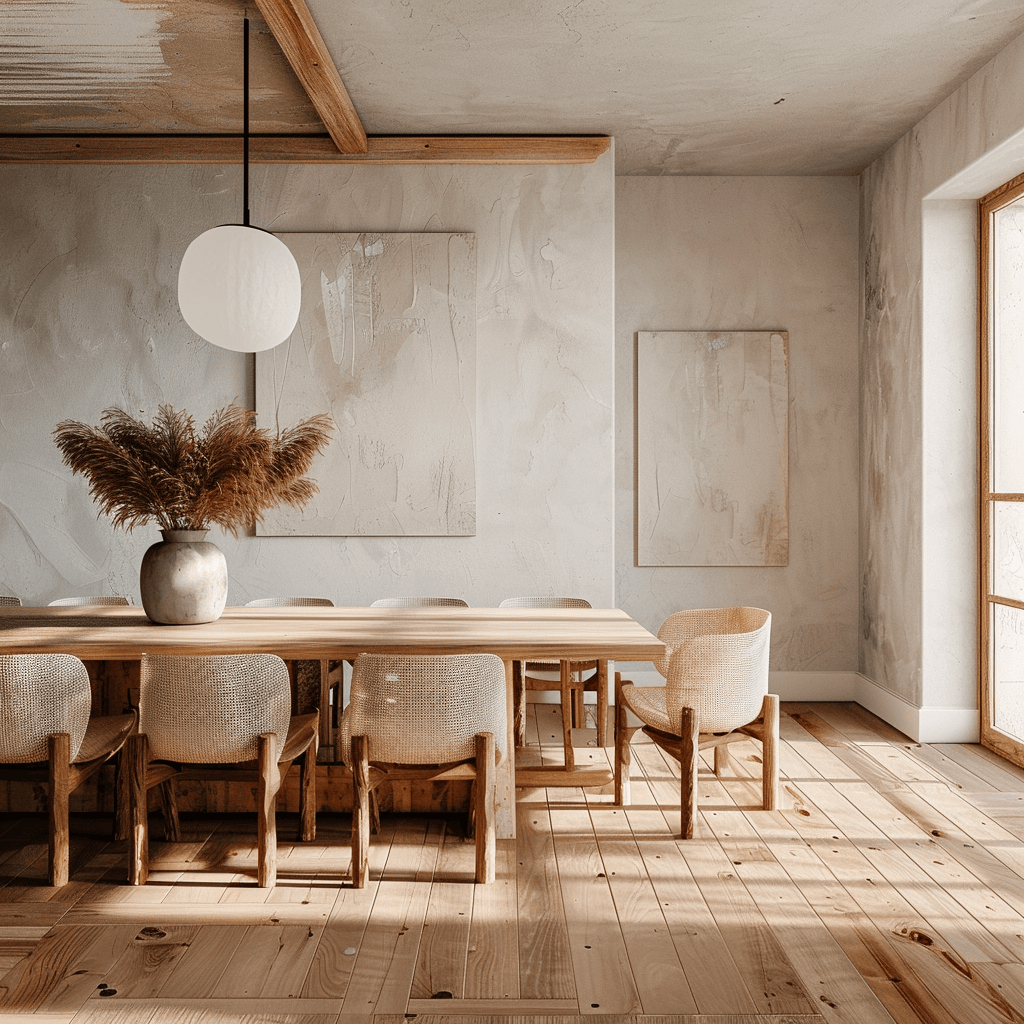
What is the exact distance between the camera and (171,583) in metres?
3.51

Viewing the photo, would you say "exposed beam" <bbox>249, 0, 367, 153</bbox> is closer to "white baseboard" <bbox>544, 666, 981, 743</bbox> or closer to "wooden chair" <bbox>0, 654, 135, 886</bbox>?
"wooden chair" <bbox>0, 654, 135, 886</bbox>

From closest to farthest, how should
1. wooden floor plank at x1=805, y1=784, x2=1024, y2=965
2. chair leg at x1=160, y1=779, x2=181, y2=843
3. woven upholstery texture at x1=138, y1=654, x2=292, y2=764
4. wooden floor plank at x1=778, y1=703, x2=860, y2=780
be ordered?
wooden floor plank at x1=805, y1=784, x2=1024, y2=965 → woven upholstery texture at x1=138, y1=654, x2=292, y2=764 → chair leg at x1=160, y1=779, x2=181, y2=843 → wooden floor plank at x1=778, y1=703, x2=860, y2=780

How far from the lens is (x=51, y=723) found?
2.94 m

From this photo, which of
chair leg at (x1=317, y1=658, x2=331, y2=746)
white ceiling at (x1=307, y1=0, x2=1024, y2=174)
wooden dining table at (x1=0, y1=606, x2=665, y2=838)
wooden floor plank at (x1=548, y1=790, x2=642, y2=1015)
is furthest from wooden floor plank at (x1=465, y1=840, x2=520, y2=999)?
white ceiling at (x1=307, y1=0, x2=1024, y2=174)

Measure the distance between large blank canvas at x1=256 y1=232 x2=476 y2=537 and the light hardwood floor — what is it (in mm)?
1938

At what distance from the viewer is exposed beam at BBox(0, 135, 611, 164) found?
5074 mm

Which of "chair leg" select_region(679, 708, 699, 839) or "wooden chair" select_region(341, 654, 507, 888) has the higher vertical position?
"wooden chair" select_region(341, 654, 507, 888)

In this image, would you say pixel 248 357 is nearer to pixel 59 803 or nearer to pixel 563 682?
pixel 563 682

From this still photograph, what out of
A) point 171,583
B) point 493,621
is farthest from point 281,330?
point 493,621

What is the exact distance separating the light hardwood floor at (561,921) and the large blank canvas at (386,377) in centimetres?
194

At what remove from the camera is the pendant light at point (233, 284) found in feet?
11.5

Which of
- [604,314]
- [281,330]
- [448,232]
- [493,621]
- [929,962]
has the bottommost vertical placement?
[929,962]

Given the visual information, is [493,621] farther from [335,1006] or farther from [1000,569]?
[1000,569]

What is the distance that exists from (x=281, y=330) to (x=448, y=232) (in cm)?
180
